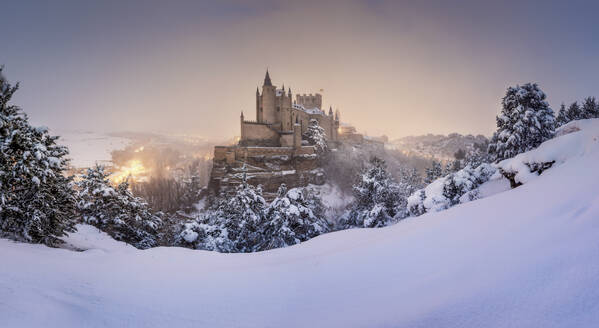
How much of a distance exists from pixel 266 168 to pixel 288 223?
102 ft

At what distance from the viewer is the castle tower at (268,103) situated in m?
49.5

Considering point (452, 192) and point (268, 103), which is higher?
point (268, 103)

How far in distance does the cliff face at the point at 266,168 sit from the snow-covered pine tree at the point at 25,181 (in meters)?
30.4

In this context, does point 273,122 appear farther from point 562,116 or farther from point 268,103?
point 562,116

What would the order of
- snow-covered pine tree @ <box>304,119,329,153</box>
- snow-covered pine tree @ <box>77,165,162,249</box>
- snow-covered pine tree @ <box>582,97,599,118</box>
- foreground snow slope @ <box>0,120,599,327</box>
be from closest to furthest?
1. foreground snow slope @ <box>0,120,599,327</box>
2. snow-covered pine tree @ <box>77,165,162,249</box>
3. snow-covered pine tree @ <box>582,97,599,118</box>
4. snow-covered pine tree @ <box>304,119,329,153</box>

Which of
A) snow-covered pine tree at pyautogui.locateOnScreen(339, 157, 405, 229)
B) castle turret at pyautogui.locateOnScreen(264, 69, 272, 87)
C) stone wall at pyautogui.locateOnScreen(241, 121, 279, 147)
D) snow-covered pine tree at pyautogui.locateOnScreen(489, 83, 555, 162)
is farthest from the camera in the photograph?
castle turret at pyautogui.locateOnScreen(264, 69, 272, 87)

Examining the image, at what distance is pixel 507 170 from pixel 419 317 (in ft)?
39.2

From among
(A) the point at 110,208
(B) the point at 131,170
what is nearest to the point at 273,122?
(A) the point at 110,208

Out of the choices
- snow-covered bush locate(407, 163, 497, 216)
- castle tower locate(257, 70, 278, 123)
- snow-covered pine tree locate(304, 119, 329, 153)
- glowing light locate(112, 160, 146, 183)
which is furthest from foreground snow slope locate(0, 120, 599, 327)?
glowing light locate(112, 160, 146, 183)

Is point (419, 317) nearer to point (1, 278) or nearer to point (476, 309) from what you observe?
point (476, 309)

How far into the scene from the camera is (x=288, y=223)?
1468 cm

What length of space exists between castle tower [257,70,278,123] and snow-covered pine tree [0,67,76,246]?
40853 mm

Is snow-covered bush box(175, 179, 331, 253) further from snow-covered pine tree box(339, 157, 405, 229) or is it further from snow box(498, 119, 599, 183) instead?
snow box(498, 119, 599, 183)

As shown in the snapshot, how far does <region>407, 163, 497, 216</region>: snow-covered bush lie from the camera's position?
1329cm
